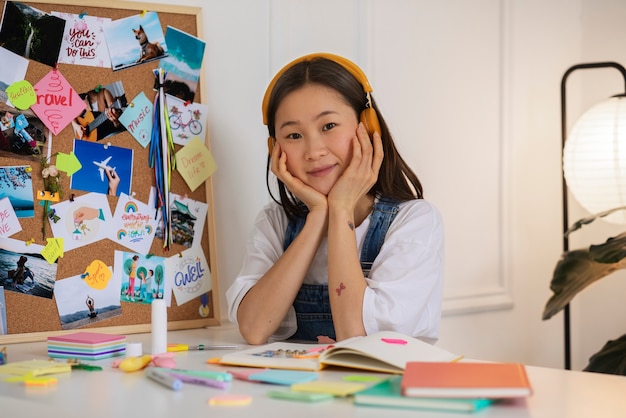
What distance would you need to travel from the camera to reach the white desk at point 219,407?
37.6 inches

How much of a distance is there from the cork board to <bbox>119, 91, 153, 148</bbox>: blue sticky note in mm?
13

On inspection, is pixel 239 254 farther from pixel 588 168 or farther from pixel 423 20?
pixel 588 168

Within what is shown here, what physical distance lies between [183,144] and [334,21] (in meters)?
0.55

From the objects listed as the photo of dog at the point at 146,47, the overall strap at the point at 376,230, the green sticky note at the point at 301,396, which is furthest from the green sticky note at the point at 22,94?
the green sticky note at the point at 301,396

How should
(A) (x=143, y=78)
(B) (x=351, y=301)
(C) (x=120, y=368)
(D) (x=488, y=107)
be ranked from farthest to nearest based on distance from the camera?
(D) (x=488, y=107) → (A) (x=143, y=78) → (B) (x=351, y=301) → (C) (x=120, y=368)

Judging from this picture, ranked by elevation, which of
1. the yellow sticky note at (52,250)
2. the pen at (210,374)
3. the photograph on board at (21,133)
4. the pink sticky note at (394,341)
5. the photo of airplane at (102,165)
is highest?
the photograph on board at (21,133)

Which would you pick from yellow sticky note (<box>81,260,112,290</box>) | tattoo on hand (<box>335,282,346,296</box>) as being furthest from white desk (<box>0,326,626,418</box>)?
yellow sticky note (<box>81,260,112,290</box>)

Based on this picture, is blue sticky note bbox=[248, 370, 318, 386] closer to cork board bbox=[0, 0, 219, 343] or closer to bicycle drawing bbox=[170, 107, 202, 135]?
cork board bbox=[0, 0, 219, 343]

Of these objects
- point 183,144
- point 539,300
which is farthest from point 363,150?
point 539,300

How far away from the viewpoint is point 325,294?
5.73 ft

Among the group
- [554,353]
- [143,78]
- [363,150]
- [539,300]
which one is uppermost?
[143,78]

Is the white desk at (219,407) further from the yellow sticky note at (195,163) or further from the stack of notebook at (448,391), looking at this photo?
the yellow sticky note at (195,163)

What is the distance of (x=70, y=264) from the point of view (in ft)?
5.98

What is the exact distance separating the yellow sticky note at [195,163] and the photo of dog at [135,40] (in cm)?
22
